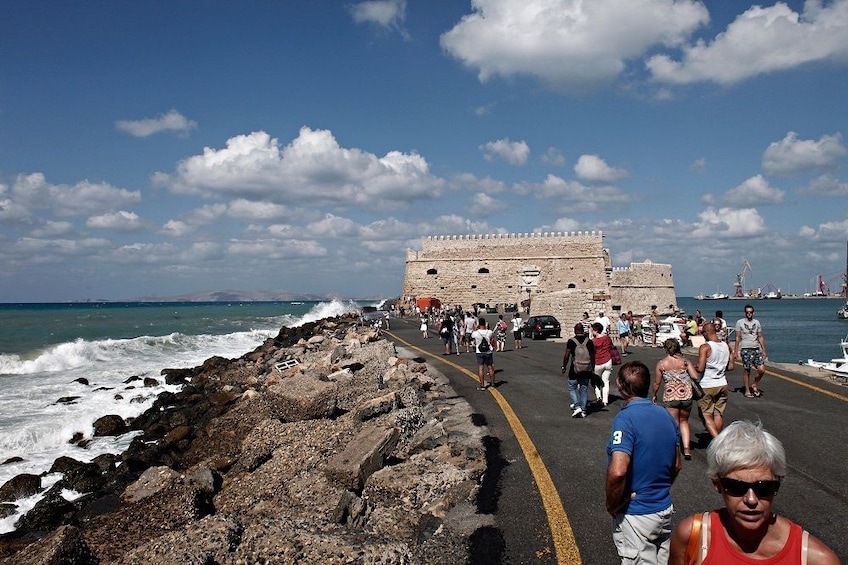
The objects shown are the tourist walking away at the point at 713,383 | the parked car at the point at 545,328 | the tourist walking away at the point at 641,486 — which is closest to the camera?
the tourist walking away at the point at 641,486

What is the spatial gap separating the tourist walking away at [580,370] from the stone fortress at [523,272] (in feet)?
129

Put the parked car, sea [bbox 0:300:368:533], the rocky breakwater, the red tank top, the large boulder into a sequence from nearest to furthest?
the red tank top → the rocky breakwater → the large boulder → sea [bbox 0:300:368:533] → the parked car

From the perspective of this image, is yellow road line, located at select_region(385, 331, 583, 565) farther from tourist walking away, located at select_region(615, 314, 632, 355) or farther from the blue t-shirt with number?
tourist walking away, located at select_region(615, 314, 632, 355)

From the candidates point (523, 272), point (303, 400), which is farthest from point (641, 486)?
point (523, 272)

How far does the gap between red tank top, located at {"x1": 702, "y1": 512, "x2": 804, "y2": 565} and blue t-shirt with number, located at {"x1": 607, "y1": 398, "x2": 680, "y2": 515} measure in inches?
44.1

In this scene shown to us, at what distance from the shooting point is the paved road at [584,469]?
186 inches

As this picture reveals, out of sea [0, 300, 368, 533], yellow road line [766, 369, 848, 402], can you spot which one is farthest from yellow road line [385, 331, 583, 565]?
sea [0, 300, 368, 533]

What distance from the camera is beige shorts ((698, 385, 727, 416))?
7.91m

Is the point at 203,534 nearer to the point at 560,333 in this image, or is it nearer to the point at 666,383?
the point at 666,383

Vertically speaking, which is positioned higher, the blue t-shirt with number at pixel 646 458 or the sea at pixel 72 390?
the blue t-shirt with number at pixel 646 458

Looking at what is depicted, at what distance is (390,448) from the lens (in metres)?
7.29

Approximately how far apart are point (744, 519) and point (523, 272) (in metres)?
52.4

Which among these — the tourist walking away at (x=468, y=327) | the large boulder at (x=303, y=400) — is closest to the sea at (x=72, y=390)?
the large boulder at (x=303, y=400)

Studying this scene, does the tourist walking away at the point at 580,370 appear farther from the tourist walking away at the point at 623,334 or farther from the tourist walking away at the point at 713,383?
the tourist walking away at the point at 623,334
